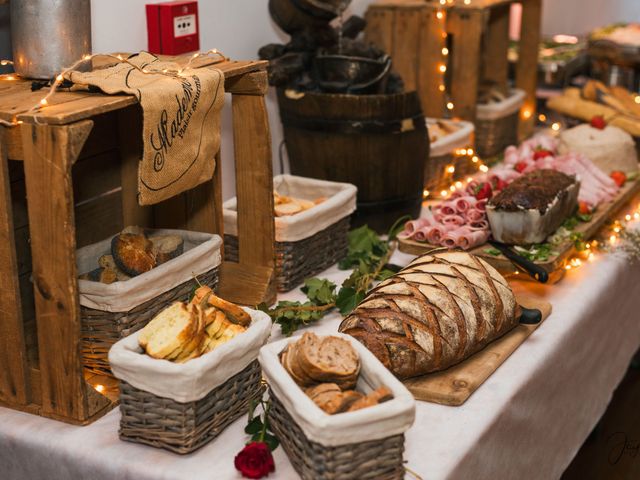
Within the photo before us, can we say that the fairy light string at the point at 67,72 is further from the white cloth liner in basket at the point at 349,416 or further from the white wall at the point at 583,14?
the white wall at the point at 583,14

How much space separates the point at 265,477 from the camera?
138 cm

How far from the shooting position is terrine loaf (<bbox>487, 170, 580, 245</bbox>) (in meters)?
2.11

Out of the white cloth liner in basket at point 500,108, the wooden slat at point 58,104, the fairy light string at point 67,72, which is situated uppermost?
the fairy light string at point 67,72

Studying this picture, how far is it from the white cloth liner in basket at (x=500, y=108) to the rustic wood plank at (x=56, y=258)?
195 centimetres

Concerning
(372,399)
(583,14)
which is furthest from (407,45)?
(583,14)

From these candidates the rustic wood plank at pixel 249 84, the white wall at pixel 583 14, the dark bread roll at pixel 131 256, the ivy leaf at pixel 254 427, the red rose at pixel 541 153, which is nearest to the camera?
the ivy leaf at pixel 254 427

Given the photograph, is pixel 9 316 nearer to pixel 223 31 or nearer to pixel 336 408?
pixel 336 408

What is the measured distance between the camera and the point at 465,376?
166cm

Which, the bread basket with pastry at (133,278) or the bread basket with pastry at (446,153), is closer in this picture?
the bread basket with pastry at (133,278)

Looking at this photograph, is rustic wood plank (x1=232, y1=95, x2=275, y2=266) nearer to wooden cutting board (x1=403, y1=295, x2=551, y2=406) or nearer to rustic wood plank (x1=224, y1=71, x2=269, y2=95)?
rustic wood plank (x1=224, y1=71, x2=269, y2=95)

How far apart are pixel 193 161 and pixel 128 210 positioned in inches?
16.4

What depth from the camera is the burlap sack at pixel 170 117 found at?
60.0 inches

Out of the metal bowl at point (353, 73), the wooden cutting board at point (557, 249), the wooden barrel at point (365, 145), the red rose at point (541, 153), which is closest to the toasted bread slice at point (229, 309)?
the wooden cutting board at point (557, 249)

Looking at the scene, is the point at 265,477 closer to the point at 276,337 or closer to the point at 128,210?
the point at 276,337
